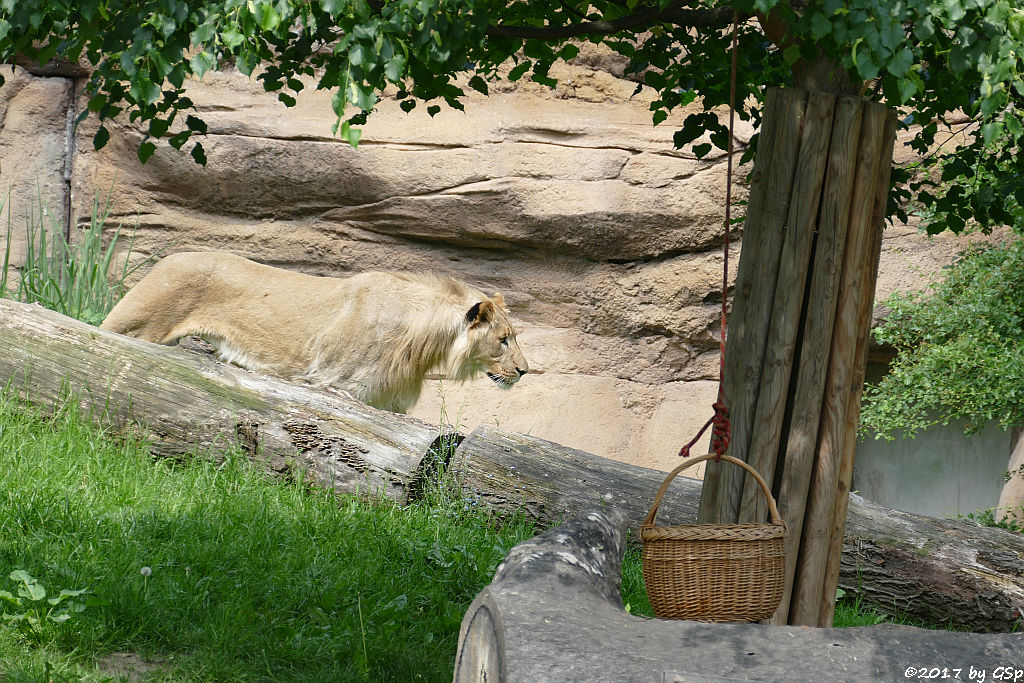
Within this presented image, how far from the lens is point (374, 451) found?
239 inches

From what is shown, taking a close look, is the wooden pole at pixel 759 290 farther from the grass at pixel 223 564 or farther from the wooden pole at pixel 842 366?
the grass at pixel 223 564

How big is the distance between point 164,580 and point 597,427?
659 centimetres

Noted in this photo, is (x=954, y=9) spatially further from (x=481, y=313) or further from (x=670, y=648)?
(x=481, y=313)

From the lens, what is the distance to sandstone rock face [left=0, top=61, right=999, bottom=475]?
33.2ft

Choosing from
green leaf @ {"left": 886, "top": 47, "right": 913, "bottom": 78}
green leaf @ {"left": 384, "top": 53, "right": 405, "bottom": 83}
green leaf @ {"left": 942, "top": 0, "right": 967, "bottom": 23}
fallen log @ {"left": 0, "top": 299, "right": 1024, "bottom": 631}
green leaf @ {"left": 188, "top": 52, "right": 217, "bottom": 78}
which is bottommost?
fallen log @ {"left": 0, "top": 299, "right": 1024, "bottom": 631}

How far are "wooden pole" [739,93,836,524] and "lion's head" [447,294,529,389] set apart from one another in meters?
4.42

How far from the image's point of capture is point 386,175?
33.2 feet

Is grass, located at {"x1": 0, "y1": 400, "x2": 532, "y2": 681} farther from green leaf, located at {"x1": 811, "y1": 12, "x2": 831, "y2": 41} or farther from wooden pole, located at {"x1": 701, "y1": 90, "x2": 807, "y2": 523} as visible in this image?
green leaf, located at {"x1": 811, "y1": 12, "x2": 831, "y2": 41}

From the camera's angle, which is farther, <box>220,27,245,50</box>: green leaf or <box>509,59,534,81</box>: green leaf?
<box>509,59,534,81</box>: green leaf

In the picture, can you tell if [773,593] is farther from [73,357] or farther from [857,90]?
[73,357]

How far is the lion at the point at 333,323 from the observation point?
8.05 metres

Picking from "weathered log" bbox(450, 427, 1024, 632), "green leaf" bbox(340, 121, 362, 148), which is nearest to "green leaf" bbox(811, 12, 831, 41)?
"green leaf" bbox(340, 121, 362, 148)

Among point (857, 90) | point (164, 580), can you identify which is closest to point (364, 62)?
point (857, 90)

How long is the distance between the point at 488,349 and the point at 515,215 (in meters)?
2.41
